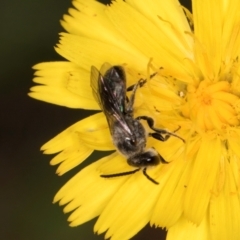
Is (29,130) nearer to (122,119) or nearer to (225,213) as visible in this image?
(122,119)

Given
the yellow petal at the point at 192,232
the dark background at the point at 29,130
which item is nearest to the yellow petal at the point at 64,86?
the yellow petal at the point at 192,232

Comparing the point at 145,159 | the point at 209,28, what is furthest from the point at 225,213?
the point at 209,28

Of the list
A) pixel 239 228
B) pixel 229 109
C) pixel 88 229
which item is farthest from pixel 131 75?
pixel 88 229

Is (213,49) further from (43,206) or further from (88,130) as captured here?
(43,206)

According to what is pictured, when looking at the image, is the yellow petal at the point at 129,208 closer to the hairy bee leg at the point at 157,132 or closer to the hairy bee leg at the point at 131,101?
the hairy bee leg at the point at 157,132

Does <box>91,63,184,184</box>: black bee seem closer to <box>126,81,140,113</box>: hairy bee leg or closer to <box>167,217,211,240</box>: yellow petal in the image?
<box>126,81,140,113</box>: hairy bee leg

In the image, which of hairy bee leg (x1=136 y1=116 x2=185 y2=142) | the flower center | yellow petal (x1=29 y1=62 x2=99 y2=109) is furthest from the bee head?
yellow petal (x1=29 y1=62 x2=99 y2=109)
